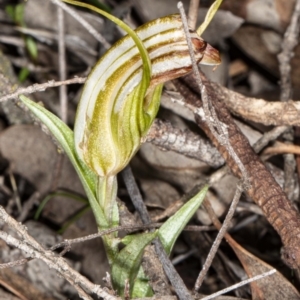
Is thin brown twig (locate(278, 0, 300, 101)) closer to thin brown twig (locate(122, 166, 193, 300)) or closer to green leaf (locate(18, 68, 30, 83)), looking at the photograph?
thin brown twig (locate(122, 166, 193, 300))

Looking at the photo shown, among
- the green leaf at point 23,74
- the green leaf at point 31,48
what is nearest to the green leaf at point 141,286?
the green leaf at point 23,74

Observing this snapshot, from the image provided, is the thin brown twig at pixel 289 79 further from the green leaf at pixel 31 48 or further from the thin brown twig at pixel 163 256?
the green leaf at pixel 31 48

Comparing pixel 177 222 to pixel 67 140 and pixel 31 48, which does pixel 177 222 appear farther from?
pixel 31 48

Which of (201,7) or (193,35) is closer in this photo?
(193,35)

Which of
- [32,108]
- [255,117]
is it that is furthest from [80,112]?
[255,117]

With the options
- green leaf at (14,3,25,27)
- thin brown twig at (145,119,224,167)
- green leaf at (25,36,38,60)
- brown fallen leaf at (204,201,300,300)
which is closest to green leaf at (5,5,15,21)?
green leaf at (14,3,25,27)

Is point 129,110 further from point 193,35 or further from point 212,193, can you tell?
point 212,193
